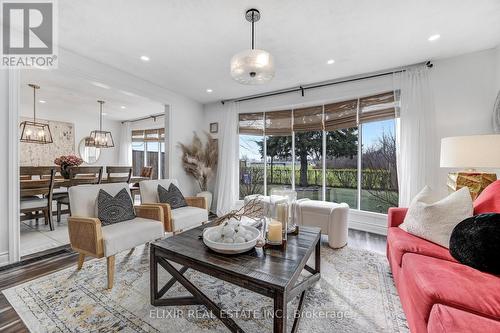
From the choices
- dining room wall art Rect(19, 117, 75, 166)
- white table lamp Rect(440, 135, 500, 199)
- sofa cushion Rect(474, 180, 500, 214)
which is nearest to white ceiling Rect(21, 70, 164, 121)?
dining room wall art Rect(19, 117, 75, 166)

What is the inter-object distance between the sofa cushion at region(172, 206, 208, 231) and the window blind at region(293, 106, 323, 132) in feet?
7.91

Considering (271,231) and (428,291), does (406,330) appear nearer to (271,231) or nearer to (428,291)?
(428,291)

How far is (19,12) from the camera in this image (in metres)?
2.17

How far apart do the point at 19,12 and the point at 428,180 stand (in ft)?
16.8

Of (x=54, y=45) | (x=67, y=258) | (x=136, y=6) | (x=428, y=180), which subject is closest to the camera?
(x=136, y=6)

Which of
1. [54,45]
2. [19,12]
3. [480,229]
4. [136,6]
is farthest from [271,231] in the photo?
[54,45]

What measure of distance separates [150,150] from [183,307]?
20.5ft

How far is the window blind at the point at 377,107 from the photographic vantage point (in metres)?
3.34

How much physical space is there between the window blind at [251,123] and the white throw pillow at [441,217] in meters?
3.24

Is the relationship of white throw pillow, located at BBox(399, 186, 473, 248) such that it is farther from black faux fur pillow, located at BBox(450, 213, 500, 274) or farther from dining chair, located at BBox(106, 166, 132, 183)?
dining chair, located at BBox(106, 166, 132, 183)

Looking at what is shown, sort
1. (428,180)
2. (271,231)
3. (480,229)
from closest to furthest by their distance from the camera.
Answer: (480,229) < (271,231) < (428,180)

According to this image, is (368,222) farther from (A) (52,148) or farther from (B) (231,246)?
(A) (52,148)

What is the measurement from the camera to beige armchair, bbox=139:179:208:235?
2771 mm

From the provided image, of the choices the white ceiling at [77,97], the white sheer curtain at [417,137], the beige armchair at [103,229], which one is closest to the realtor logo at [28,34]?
the white ceiling at [77,97]
